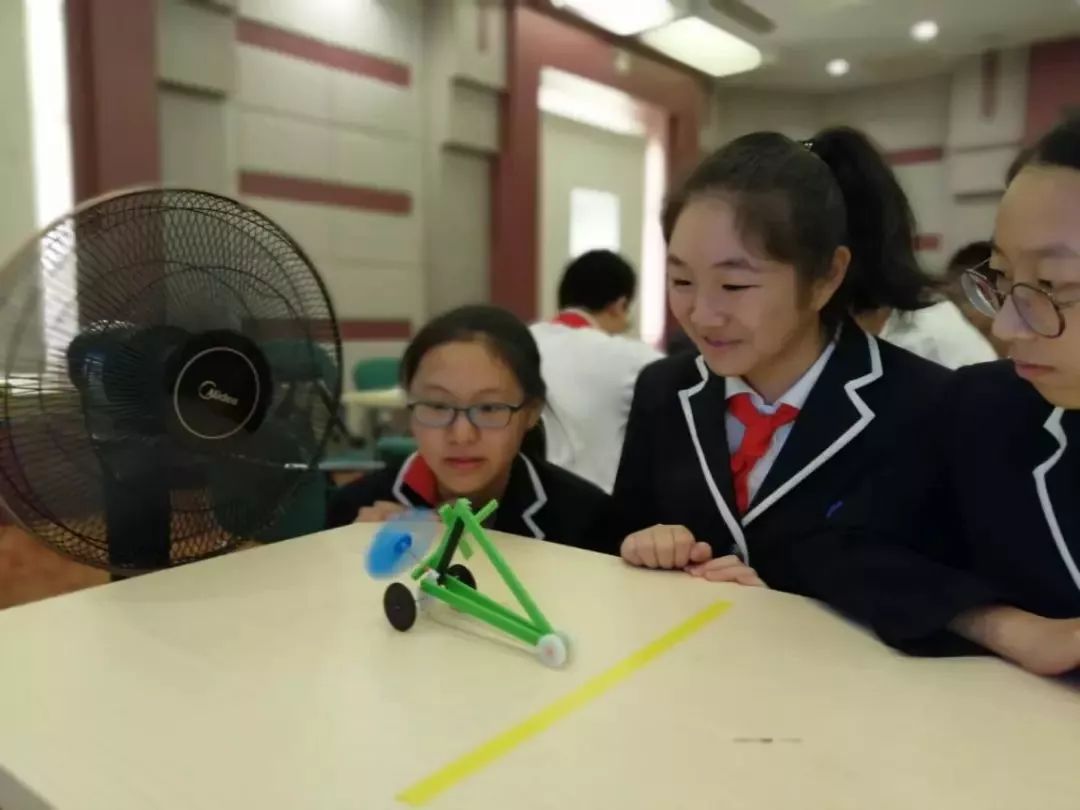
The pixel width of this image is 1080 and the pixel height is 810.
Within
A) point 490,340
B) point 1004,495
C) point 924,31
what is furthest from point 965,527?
point 924,31

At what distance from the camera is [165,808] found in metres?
0.55

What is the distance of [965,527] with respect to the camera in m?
1.00

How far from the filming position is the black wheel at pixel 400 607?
843mm

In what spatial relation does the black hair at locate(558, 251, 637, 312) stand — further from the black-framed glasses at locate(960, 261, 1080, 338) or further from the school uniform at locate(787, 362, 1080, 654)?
the black-framed glasses at locate(960, 261, 1080, 338)

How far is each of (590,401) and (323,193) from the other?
2.54 m

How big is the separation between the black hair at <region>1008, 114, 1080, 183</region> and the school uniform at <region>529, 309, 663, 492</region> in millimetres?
1779

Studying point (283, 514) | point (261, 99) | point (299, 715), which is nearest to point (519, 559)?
point (283, 514)

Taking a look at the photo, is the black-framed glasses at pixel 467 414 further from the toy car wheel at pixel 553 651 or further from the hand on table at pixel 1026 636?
the hand on table at pixel 1026 636

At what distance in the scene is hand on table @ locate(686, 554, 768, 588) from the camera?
1.03 metres

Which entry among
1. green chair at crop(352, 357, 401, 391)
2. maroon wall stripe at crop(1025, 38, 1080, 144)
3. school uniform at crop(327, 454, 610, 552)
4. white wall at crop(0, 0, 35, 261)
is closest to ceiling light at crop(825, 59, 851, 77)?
maroon wall stripe at crop(1025, 38, 1080, 144)

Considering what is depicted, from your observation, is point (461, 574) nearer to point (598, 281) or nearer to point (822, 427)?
point (822, 427)

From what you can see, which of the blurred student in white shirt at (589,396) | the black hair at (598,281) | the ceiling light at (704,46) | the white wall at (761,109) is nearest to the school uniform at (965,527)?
the blurred student in white shirt at (589,396)

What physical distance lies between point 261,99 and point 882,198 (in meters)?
3.62

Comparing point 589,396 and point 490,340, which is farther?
point 589,396
